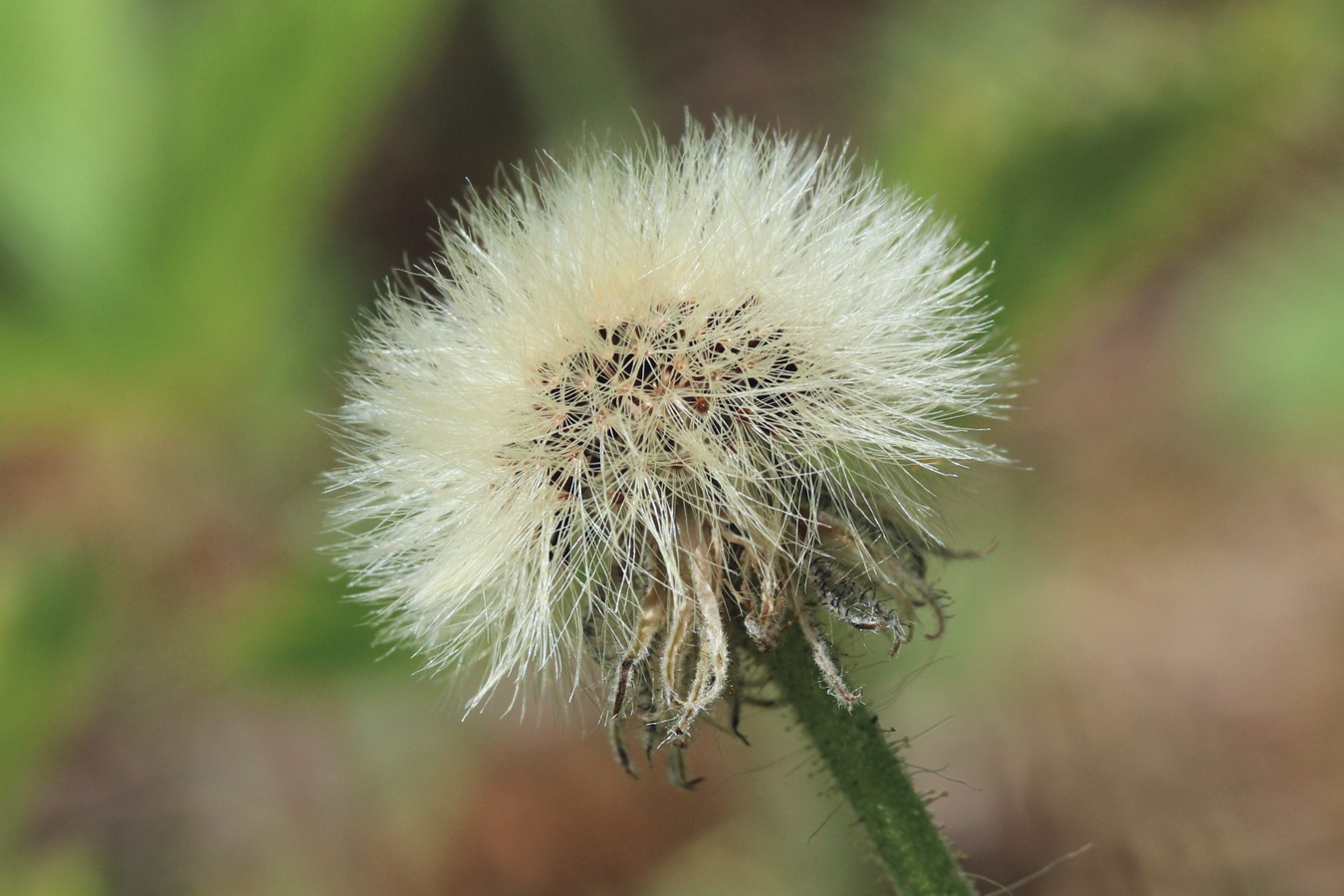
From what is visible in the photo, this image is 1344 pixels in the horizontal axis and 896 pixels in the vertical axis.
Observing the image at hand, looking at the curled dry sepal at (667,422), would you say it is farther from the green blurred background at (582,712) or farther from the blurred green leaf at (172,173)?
the blurred green leaf at (172,173)

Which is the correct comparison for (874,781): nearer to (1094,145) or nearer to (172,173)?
(1094,145)

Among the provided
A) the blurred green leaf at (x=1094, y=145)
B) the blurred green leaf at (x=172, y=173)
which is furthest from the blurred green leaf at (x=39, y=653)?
the blurred green leaf at (x=1094, y=145)

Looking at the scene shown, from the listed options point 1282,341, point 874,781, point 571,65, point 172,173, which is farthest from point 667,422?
point 1282,341

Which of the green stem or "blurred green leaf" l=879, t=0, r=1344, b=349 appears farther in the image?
"blurred green leaf" l=879, t=0, r=1344, b=349

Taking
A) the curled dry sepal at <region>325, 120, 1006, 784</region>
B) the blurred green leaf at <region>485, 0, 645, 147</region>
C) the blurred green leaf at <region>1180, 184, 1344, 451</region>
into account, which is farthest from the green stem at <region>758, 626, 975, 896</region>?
the blurred green leaf at <region>1180, 184, 1344, 451</region>

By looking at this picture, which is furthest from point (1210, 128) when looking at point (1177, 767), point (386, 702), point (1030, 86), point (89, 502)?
point (89, 502)

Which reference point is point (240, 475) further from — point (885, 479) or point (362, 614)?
point (885, 479)

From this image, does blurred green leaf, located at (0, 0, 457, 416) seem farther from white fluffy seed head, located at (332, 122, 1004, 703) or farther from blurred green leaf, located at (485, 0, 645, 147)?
blurred green leaf, located at (485, 0, 645, 147)
